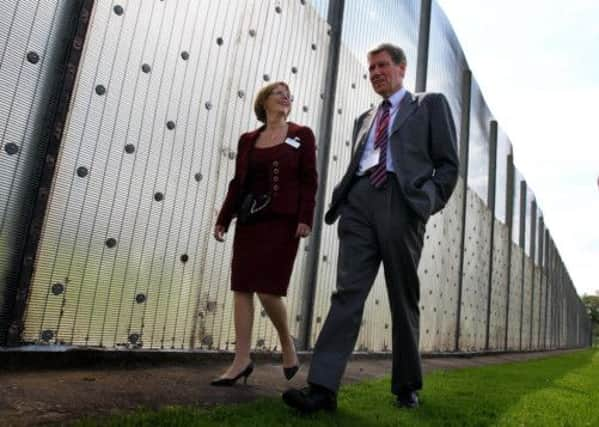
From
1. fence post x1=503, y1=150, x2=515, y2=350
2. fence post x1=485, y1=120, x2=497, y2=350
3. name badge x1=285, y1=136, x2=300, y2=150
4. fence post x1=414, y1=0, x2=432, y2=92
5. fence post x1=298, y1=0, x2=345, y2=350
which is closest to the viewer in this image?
name badge x1=285, y1=136, x2=300, y2=150

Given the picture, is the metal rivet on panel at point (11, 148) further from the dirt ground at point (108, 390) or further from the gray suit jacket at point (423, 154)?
the gray suit jacket at point (423, 154)

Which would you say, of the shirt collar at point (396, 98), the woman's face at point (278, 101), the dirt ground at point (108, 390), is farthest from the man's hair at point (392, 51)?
the dirt ground at point (108, 390)

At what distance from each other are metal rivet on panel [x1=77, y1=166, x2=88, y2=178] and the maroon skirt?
0.88 m

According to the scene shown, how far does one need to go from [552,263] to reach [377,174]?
84.4 ft

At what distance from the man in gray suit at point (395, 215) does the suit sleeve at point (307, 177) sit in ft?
0.51

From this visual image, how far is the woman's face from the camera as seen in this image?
11.0ft

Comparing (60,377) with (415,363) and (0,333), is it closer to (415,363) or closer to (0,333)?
(0,333)

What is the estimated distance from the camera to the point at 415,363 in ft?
9.39

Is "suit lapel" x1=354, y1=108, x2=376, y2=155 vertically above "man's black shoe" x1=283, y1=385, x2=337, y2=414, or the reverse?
"suit lapel" x1=354, y1=108, x2=376, y2=155

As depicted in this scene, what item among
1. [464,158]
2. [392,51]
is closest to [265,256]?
[392,51]

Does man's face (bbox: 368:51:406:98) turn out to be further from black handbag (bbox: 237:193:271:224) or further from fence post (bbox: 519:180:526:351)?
fence post (bbox: 519:180:526:351)

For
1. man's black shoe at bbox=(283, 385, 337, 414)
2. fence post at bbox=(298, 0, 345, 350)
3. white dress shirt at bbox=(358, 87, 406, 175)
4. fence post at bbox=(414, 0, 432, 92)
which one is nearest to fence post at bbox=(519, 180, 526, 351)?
fence post at bbox=(414, 0, 432, 92)

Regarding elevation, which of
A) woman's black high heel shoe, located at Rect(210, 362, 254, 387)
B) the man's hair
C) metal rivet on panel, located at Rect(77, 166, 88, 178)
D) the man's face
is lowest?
woman's black high heel shoe, located at Rect(210, 362, 254, 387)

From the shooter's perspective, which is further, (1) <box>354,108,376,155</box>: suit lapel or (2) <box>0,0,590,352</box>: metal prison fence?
(1) <box>354,108,376,155</box>: suit lapel
